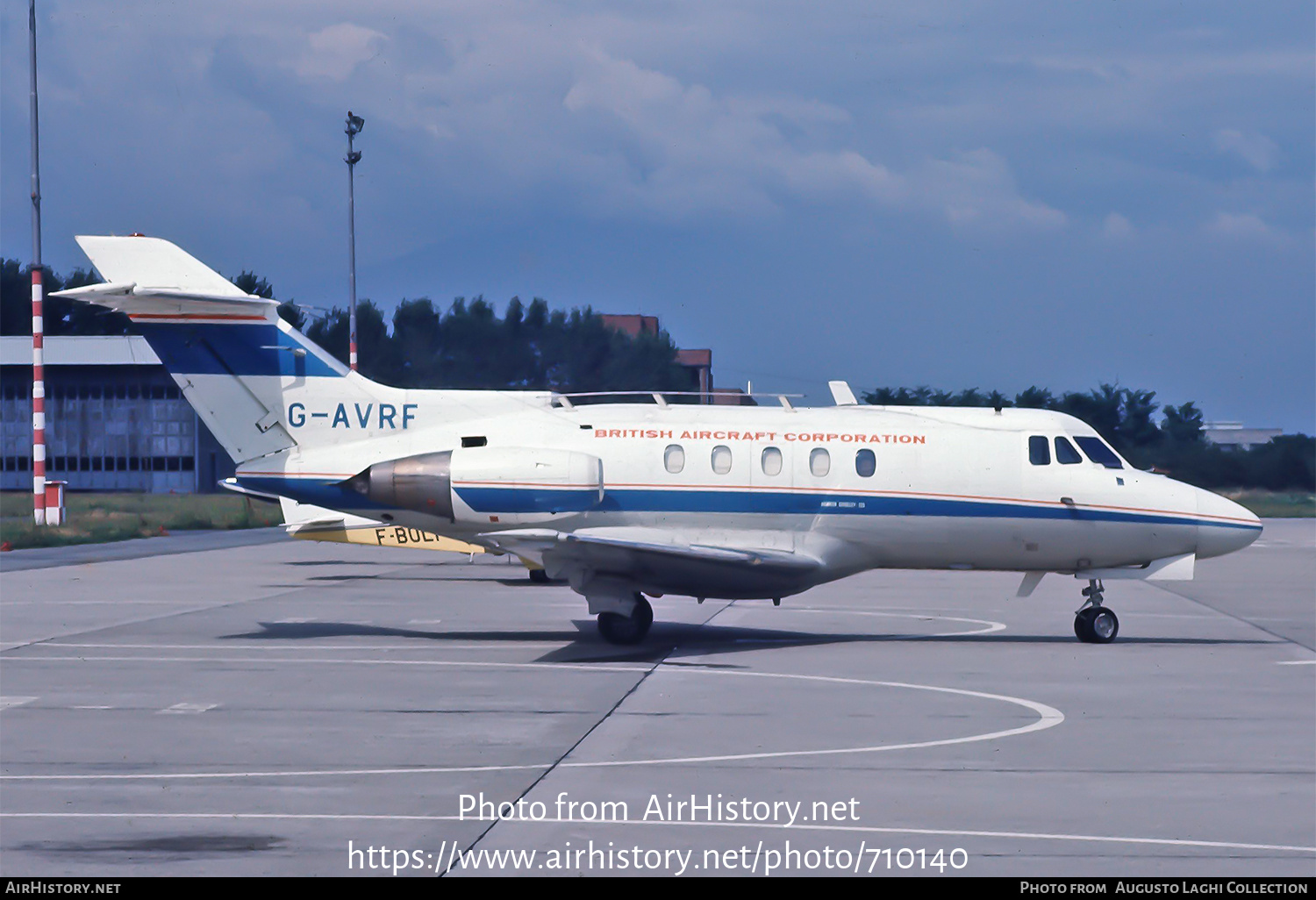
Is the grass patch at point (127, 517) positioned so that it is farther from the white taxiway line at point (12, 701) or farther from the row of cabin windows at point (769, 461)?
the white taxiway line at point (12, 701)

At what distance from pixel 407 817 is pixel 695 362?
334 feet

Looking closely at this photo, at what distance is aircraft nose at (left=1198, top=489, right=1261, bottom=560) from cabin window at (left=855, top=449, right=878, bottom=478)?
4.33m

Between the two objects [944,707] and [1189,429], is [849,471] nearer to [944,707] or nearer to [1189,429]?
[944,707]

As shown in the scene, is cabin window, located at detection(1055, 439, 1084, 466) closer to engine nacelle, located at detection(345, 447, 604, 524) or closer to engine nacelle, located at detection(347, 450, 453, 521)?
engine nacelle, located at detection(345, 447, 604, 524)

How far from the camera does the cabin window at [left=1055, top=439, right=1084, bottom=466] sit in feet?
63.0

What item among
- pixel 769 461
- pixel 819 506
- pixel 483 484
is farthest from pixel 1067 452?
pixel 483 484

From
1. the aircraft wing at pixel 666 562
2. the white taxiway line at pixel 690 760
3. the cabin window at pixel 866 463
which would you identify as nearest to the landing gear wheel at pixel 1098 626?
the cabin window at pixel 866 463

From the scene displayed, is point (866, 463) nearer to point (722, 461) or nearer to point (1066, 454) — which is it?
point (722, 461)

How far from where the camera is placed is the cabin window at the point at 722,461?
18938 mm

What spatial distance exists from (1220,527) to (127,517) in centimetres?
4445

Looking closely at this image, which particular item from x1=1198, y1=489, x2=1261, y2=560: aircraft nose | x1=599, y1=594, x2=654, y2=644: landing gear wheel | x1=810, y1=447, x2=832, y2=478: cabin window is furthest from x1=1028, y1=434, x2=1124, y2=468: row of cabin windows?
x1=599, y1=594, x2=654, y2=644: landing gear wheel

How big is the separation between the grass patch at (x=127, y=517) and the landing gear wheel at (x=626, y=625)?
26.3 m

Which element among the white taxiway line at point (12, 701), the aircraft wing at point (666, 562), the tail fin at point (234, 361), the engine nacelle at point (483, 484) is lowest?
the white taxiway line at point (12, 701)
